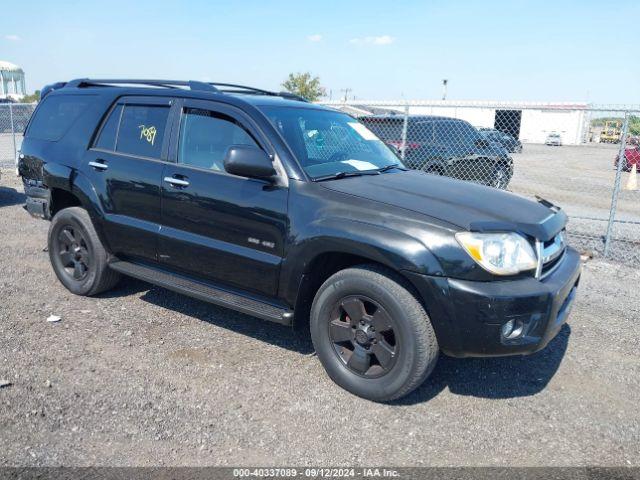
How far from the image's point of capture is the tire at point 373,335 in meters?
3.14

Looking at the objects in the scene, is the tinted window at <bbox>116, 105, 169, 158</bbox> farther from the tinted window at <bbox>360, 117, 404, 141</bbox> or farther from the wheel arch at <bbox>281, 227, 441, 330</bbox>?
the tinted window at <bbox>360, 117, 404, 141</bbox>

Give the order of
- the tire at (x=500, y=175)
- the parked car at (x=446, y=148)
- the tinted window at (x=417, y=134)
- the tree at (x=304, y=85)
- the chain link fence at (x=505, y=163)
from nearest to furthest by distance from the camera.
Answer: the chain link fence at (x=505, y=163)
the parked car at (x=446, y=148)
the tinted window at (x=417, y=134)
the tire at (x=500, y=175)
the tree at (x=304, y=85)

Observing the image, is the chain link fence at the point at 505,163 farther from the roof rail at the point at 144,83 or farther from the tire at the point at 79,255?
the tire at the point at 79,255

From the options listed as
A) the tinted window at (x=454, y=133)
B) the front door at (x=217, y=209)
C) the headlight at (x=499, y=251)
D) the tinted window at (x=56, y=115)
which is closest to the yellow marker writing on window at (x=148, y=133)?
the front door at (x=217, y=209)

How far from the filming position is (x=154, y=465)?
2711 mm

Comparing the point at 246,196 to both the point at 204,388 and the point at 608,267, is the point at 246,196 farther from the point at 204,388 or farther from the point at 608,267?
the point at 608,267

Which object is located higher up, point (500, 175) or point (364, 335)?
point (500, 175)

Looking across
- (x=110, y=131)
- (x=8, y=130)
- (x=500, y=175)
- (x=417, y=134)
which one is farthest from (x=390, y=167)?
(x=8, y=130)

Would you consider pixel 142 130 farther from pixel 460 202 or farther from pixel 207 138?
pixel 460 202

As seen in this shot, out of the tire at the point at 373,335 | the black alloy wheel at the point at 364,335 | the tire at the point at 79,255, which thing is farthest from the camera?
the tire at the point at 79,255

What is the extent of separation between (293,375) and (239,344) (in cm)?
63

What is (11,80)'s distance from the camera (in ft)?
297

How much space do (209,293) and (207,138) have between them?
3.75ft

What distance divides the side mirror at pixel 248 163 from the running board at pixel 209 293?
0.88 metres
